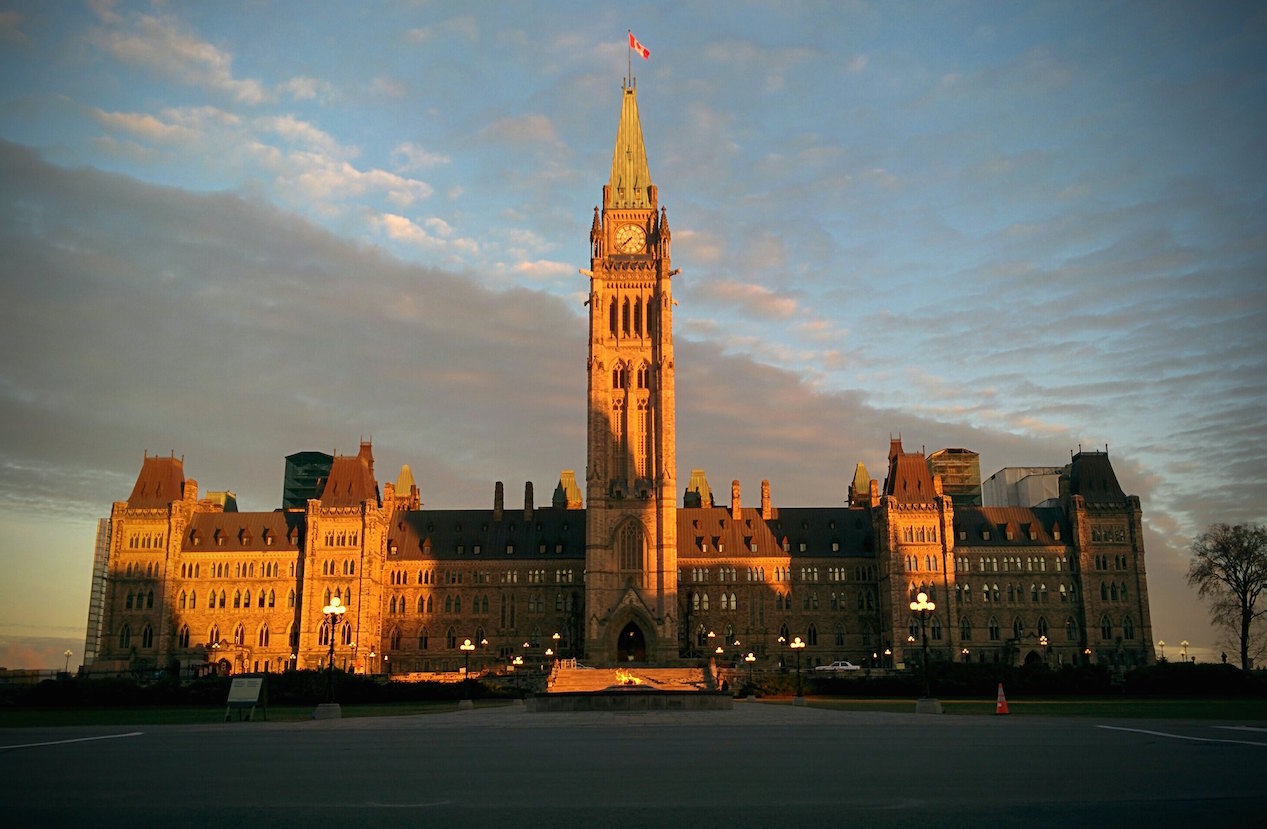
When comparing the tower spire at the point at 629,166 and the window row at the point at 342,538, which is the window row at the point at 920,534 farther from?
the window row at the point at 342,538

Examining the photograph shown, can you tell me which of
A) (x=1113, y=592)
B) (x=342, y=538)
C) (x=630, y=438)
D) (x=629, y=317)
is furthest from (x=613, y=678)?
(x=1113, y=592)

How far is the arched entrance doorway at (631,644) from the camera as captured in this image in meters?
102

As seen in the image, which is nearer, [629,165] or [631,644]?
[631,644]

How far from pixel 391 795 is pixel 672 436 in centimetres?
8808

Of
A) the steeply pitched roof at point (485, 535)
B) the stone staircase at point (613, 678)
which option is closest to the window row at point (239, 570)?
the steeply pitched roof at point (485, 535)

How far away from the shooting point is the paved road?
40.5 feet

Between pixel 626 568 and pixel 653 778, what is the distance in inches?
3380

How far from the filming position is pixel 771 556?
112 m

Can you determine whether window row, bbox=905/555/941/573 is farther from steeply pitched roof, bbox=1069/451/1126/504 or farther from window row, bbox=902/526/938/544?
steeply pitched roof, bbox=1069/451/1126/504

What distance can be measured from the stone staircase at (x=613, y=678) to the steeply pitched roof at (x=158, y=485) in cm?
5214

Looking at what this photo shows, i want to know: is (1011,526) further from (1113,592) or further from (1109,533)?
(1113,592)

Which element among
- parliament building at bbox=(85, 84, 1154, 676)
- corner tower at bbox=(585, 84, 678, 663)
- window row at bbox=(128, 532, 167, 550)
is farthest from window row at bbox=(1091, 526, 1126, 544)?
window row at bbox=(128, 532, 167, 550)

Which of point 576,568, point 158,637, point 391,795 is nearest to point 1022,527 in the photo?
point 576,568

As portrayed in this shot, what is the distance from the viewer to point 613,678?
77.4 m
